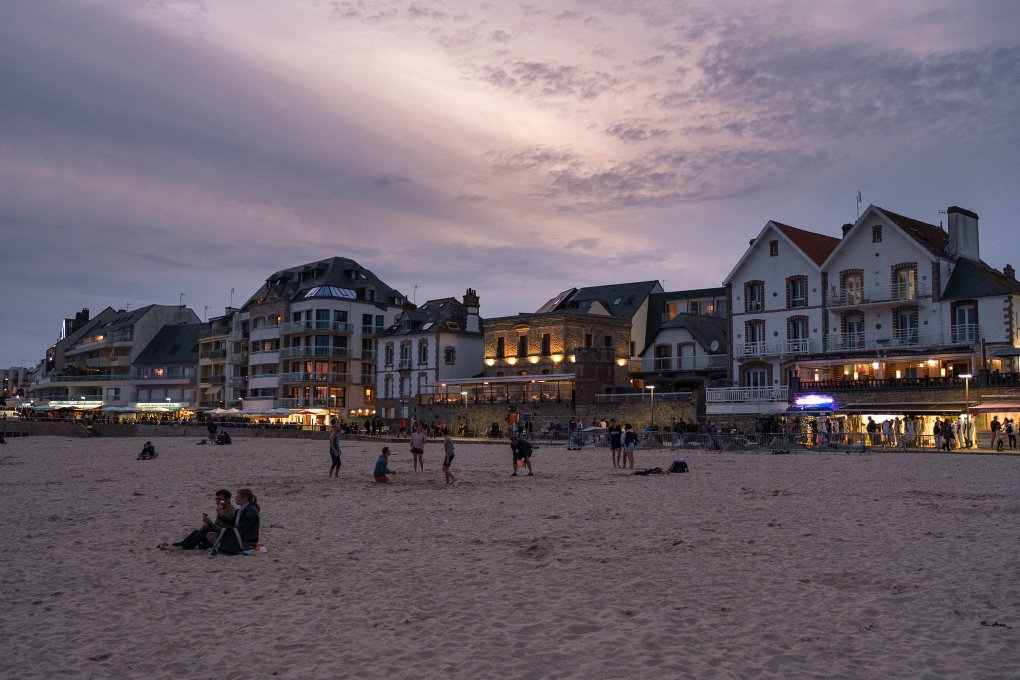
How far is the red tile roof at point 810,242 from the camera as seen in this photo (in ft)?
164

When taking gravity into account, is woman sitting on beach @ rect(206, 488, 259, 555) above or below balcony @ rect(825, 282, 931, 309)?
below

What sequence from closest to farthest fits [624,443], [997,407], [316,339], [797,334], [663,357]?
[624,443]
[997,407]
[797,334]
[663,357]
[316,339]

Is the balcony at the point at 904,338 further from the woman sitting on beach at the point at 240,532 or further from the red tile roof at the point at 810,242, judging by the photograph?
the woman sitting on beach at the point at 240,532

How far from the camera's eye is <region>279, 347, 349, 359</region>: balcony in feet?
246

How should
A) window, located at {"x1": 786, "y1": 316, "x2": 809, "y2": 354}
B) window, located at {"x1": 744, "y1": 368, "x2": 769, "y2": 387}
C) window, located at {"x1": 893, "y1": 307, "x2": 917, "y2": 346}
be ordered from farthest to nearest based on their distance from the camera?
window, located at {"x1": 744, "y1": 368, "x2": 769, "y2": 387}
window, located at {"x1": 786, "y1": 316, "x2": 809, "y2": 354}
window, located at {"x1": 893, "y1": 307, "x2": 917, "y2": 346}

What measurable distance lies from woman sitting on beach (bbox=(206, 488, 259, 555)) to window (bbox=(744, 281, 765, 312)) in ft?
139

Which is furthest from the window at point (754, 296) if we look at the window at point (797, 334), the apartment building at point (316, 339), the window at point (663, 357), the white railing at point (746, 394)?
the apartment building at point (316, 339)

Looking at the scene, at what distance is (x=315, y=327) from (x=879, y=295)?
47362 mm

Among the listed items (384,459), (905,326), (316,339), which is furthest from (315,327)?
(384,459)

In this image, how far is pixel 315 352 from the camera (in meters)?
74.9

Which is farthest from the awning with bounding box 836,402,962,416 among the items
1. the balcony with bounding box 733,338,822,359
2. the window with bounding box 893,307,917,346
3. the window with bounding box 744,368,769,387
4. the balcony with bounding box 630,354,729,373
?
the balcony with bounding box 630,354,729,373

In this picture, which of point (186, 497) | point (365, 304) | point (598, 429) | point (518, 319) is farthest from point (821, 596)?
point (365, 304)

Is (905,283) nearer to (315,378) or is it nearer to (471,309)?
(471,309)

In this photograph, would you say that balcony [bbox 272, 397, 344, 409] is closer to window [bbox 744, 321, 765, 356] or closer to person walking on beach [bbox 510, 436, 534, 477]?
window [bbox 744, 321, 765, 356]
